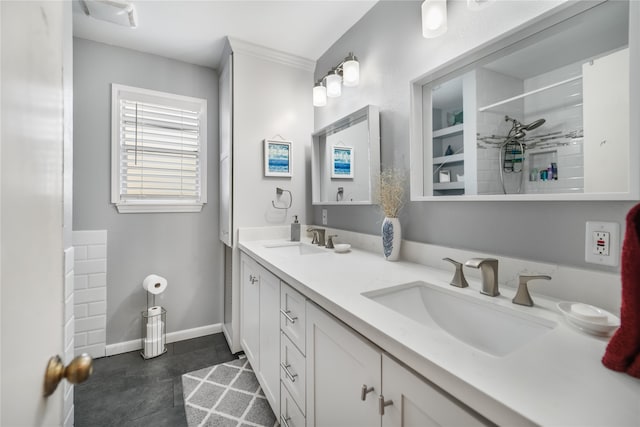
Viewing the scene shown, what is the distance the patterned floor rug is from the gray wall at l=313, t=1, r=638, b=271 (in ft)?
4.06

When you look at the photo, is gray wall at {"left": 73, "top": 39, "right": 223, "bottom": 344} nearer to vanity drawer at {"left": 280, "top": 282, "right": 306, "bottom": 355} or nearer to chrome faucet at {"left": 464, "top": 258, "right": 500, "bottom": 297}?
vanity drawer at {"left": 280, "top": 282, "right": 306, "bottom": 355}

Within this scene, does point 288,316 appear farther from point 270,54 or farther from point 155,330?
point 270,54

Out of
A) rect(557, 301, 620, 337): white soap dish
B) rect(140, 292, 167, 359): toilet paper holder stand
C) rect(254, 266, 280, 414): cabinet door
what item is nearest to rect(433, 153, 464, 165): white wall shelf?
rect(557, 301, 620, 337): white soap dish

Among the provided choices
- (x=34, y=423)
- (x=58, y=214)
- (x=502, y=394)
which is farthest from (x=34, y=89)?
(x=502, y=394)

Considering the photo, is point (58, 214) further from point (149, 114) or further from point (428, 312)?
point (149, 114)

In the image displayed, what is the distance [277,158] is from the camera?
229cm

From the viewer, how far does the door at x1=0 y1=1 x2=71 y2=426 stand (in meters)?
0.33

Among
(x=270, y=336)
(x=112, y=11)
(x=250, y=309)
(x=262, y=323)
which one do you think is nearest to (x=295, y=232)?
(x=250, y=309)

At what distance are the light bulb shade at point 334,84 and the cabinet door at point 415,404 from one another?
5.84 feet

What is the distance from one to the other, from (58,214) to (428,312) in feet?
3.64

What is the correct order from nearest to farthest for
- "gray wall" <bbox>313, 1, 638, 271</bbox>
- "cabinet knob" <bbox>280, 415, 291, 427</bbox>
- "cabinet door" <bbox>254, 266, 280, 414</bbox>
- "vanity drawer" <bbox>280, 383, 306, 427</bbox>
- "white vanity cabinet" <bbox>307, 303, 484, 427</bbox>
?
"white vanity cabinet" <bbox>307, 303, 484, 427</bbox>
"gray wall" <bbox>313, 1, 638, 271</bbox>
"vanity drawer" <bbox>280, 383, 306, 427</bbox>
"cabinet knob" <bbox>280, 415, 291, 427</bbox>
"cabinet door" <bbox>254, 266, 280, 414</bbox>

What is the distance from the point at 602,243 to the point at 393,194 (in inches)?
31.5

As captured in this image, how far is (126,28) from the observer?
2008mm

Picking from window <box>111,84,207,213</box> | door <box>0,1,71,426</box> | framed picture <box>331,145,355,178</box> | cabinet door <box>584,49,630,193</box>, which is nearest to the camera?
door <box>0,1,71,426</box>
